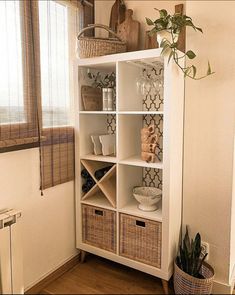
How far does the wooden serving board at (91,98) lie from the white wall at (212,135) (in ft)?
2.23

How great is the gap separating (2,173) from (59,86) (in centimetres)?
69

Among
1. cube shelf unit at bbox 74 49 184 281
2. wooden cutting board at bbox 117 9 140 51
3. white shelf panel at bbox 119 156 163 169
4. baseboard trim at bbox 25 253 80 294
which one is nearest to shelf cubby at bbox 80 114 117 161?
cube shelf unit at bbox 74 49 184 281

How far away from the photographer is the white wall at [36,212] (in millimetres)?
1562

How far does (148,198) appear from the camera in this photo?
1.77 metres

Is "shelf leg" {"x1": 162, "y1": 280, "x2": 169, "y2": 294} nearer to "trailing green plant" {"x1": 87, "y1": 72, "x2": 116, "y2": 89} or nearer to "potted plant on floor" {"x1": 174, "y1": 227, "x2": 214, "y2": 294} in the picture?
"potted plant on floor" {"x1": 174, "y1": 227, "x2": 214, "y2": 294}

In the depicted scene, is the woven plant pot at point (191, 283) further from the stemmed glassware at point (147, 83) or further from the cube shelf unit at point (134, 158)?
the stemmed glassware at point (147, 83)

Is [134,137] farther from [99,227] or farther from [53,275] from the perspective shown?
[53,275]

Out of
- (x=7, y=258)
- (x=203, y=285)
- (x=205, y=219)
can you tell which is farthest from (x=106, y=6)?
(x=203, y=285)

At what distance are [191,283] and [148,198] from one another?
0.55 m

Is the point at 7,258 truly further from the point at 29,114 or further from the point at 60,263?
the point at 29,114

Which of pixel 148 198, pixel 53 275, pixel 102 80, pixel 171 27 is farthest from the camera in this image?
pixel 102 80

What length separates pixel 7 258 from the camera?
1420mm

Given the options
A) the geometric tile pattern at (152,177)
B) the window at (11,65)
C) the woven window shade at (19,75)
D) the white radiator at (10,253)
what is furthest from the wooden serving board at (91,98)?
the white radiator at (10,253)

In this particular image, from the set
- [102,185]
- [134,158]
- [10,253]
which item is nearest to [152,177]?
[134,158]
